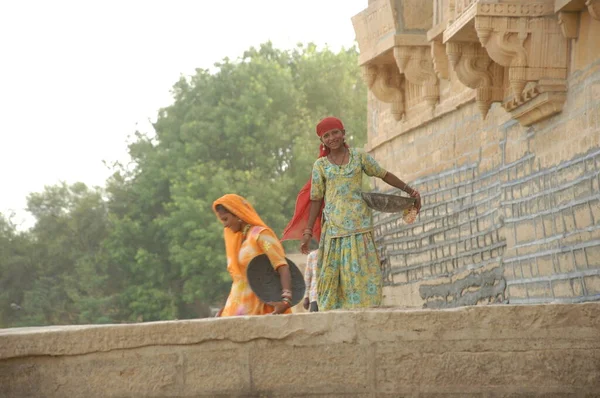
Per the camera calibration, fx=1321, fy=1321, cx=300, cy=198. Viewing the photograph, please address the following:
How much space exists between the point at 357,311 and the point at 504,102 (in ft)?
19.2

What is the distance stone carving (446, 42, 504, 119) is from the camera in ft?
38.5

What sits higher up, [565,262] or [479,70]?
[479,70]

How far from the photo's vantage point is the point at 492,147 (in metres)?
12.7

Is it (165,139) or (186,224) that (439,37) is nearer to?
(186,224)

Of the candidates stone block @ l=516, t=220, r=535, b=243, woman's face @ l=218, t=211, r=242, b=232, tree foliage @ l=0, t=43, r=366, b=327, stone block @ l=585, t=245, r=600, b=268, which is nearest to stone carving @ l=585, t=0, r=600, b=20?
stone block @ l=585, t=245, r=600, b=268

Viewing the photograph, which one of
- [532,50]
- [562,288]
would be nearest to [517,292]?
[562,288]

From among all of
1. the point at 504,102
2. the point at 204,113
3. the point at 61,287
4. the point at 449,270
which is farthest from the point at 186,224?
the point at 504,102

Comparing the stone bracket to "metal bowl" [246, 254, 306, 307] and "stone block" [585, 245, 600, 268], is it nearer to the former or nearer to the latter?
"stone block" [585, 245, 600, 268]

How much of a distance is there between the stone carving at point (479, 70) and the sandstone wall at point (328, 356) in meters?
6.34

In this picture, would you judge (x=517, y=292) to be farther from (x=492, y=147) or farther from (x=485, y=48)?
(x=485, y=48)

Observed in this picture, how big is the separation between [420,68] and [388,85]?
4.19 ft

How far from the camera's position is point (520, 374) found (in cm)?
561

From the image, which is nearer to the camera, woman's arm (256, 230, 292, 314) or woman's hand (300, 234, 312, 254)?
woman's arm (256, 230, 292, 314)

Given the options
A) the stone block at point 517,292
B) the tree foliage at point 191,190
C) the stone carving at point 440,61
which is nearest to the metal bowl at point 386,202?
the stone block at point 517,292
